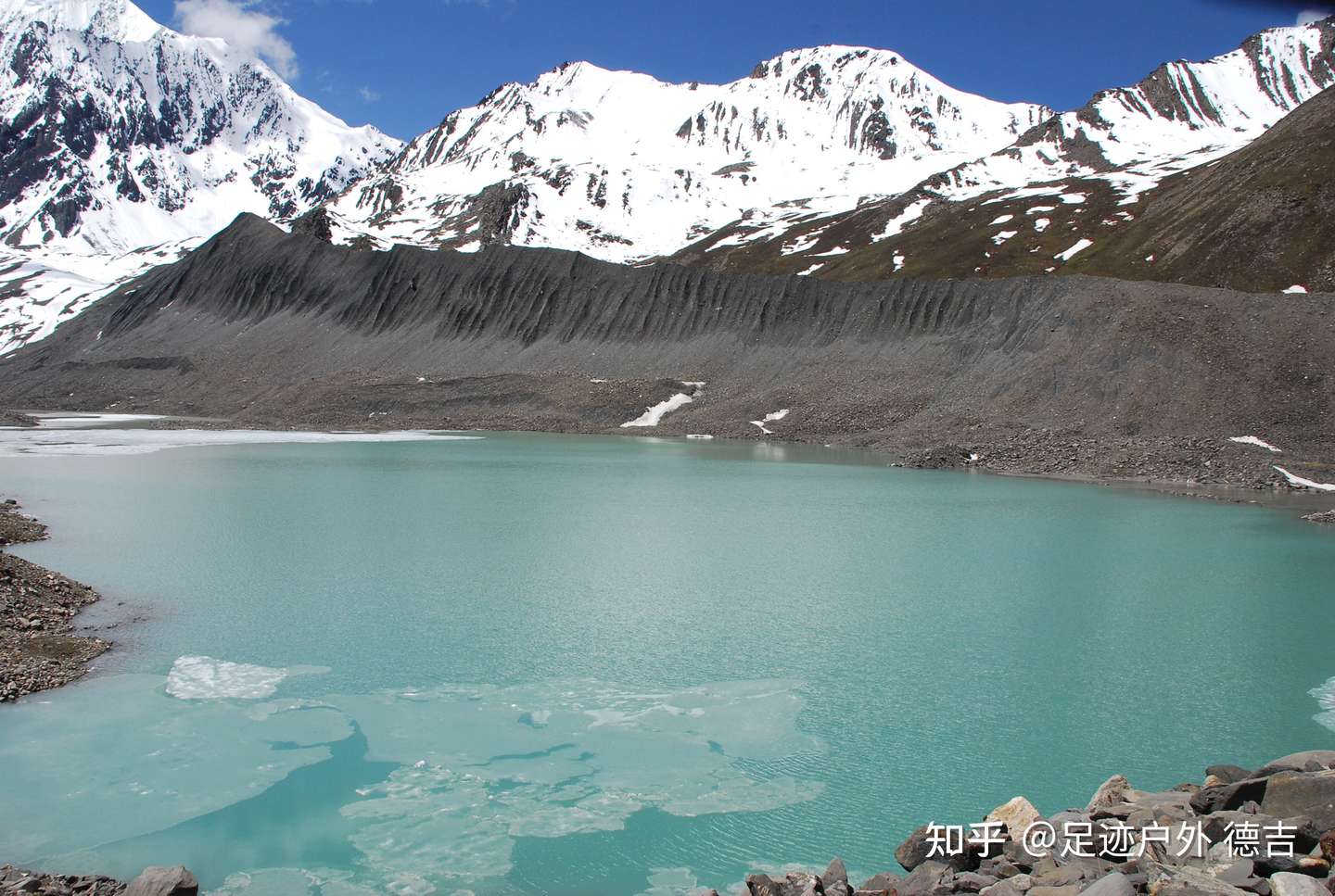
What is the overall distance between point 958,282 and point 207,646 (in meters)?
64.1

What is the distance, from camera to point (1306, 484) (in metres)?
38.9

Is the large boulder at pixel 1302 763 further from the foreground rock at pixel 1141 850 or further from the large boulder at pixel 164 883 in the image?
the large boulder at pixel 164 883

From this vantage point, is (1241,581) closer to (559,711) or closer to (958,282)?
(559,711)

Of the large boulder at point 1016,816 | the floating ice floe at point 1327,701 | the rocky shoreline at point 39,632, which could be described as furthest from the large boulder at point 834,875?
the rocky shoreline at point 39,632

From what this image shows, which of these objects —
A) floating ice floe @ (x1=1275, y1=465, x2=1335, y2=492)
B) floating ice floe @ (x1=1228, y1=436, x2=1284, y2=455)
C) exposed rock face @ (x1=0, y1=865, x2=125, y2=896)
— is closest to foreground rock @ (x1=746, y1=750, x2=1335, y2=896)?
exposed rock face @ (x1=0, y1=865, x2=125, y2=896)

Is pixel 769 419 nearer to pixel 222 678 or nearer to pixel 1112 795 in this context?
pixel 222 678

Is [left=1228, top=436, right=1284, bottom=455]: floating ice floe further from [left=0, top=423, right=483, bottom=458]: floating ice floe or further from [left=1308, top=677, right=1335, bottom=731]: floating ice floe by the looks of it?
[left=0, top=423, right=483, bottom=458]: floating ice floe

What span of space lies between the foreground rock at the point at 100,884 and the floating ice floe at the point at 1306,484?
140 ft

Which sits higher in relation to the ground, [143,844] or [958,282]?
[958,282]

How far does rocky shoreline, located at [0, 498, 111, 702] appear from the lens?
13.6m

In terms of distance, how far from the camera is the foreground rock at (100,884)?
25.5 feet

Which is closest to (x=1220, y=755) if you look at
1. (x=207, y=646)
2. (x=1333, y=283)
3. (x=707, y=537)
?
(x=207, y=646)

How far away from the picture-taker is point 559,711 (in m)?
12.9

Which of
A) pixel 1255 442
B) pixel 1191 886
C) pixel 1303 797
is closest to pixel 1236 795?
pixel 1303 797
